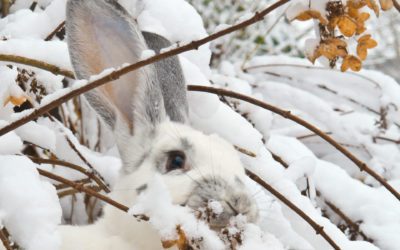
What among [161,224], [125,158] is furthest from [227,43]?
[161,224]

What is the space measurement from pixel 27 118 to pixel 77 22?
0.65 m

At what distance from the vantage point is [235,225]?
162cm

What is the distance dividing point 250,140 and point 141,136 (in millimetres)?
370

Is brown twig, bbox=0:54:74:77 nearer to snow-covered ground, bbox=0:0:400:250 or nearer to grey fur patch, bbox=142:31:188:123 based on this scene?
snow-covered ground, bbox=0:0:400:250

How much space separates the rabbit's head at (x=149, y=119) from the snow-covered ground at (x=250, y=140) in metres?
0.07

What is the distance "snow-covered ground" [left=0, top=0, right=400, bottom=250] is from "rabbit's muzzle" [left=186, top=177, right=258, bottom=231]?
0.33ft

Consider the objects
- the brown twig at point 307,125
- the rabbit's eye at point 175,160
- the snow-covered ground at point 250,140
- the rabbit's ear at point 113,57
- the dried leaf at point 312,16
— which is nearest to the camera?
the snow-covered ground at point 250,140

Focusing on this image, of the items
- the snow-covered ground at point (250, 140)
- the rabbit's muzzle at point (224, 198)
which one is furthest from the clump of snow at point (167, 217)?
the rabbit's muzzle at point (224, 198)

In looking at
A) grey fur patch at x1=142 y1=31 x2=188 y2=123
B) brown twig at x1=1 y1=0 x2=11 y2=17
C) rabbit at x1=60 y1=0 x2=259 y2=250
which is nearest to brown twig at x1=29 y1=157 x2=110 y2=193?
rabbit at x1=60 y1=0 x2=259 y2=250

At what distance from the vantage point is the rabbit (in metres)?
1.87

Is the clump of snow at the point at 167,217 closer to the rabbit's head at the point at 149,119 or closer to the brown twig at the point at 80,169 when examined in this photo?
the rabbit's head at the point at 149,119

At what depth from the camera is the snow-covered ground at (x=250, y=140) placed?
137 cm

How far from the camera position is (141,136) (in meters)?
2.19

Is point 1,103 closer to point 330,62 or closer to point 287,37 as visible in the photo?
point 330,62
